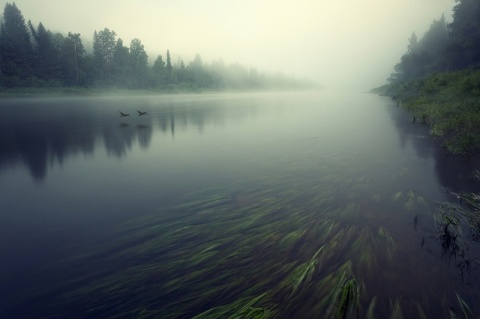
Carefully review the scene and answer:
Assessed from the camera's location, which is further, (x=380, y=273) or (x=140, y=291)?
(x=380, y=273)

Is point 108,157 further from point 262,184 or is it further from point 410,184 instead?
point 410,184

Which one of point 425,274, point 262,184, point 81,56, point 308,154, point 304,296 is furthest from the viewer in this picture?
point 81,56

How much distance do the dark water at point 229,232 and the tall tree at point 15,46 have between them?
9359 centimetres

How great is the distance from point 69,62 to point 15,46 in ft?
51.3

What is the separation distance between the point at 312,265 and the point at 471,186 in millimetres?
9876

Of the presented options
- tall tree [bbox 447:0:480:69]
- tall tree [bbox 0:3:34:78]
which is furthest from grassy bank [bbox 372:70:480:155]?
tall tree [bbox 0:3:34:78]

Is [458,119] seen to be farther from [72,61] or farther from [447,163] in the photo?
[72,61]

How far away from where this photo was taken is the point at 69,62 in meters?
94.1

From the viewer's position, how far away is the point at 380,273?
230 inches

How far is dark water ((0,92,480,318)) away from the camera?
522 cm

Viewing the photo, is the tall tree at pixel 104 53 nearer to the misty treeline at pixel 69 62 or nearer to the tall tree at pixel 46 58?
the misty treeline at pixel 69 62

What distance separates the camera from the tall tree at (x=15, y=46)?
82000 mm

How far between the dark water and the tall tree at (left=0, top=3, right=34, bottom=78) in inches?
3684

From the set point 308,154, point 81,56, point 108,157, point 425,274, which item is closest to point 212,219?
point 425,274
